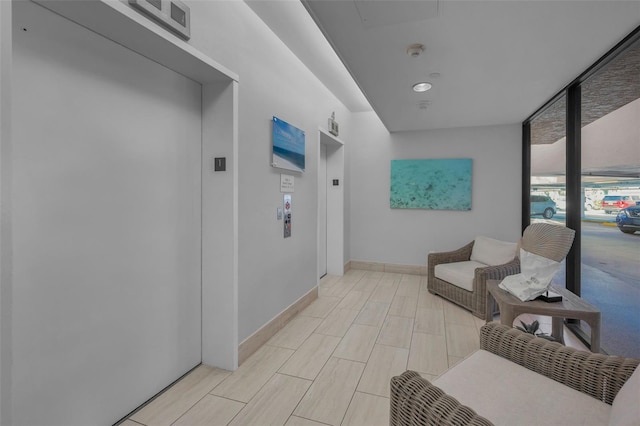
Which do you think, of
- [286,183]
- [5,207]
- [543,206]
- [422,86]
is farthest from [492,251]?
[5,207]

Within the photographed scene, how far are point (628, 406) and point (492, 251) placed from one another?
10.7ft

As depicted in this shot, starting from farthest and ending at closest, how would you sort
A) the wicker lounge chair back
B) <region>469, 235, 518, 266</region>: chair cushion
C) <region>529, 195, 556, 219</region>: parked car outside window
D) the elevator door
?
<region>469, 235, 518, 266</region>: chair cushion < <region>529, 195, 556, 219</region>: parked car outside window < the wicker lounge chair back < the elevator door

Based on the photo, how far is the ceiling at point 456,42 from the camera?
5.96ft

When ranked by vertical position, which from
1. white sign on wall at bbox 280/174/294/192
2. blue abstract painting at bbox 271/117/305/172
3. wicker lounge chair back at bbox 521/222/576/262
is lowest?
wicker lounge chair back at bbox 521/222/576/262

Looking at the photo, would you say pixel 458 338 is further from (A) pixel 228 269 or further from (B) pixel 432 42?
(B) pixel 432 42

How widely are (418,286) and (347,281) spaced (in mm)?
1043

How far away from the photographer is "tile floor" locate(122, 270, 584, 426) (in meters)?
1.77

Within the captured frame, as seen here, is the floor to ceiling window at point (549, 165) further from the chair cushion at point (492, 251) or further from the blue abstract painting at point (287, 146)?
the blue abstract painting at point (287, 146)

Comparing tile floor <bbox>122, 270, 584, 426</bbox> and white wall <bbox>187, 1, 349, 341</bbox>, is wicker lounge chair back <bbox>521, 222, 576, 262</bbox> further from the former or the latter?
white wall <bbox>187, 1, 349, 341</bbox>

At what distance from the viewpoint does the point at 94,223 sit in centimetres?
156

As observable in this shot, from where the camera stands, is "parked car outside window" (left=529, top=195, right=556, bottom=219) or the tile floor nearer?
the tile floor

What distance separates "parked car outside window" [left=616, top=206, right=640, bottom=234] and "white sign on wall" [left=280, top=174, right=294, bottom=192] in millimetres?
2668

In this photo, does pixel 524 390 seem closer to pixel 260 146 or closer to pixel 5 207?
pixel 5 207

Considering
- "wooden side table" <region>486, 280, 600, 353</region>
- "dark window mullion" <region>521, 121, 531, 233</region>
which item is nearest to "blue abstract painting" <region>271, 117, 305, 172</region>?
"wooden side table" <region>486, 280, 600, 353</region>
